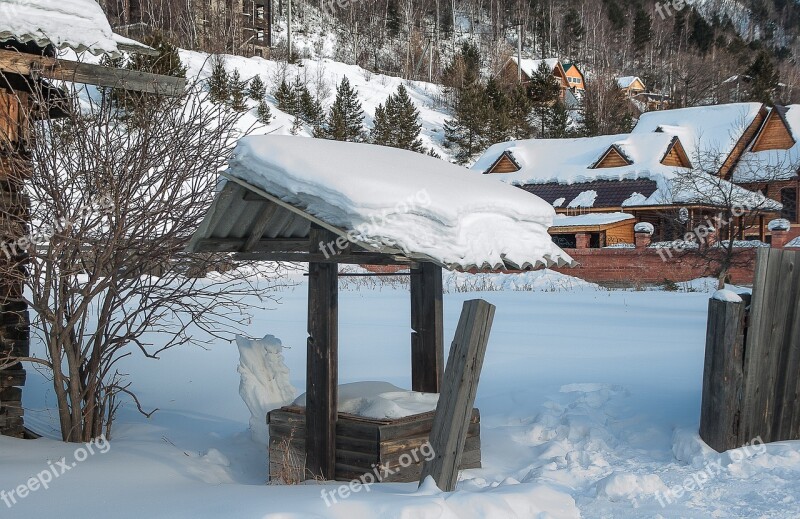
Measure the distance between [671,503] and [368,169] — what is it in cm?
301

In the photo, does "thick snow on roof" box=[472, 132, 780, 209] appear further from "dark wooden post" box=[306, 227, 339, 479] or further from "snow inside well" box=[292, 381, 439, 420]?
"dark wooden post" box=[306, 227, 339, 479]

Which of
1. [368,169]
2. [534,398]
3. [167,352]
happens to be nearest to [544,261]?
[368,169]

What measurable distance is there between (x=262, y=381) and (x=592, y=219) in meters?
26.2

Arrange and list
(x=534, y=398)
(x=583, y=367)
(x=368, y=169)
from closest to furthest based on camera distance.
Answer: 1. (x=368, y=169)
2. (x=534, y=398)
3. (x=583, y=367)

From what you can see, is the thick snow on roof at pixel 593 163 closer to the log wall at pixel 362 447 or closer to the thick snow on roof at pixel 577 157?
the thick snow on roof at pixel 577 157

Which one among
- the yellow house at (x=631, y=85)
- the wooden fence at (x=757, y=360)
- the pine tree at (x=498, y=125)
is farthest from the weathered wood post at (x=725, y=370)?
the yellow house at (x=631, y=85)

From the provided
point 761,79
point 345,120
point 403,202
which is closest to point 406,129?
point 345,120

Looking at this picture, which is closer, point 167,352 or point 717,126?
point 167,352

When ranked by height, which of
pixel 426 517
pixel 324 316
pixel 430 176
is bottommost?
pixel 426 517

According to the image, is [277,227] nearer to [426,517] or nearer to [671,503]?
[426,517]

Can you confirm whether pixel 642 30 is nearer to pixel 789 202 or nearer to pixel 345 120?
pixel 345 120

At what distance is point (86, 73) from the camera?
705 centimetres

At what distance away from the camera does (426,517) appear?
13.9ft

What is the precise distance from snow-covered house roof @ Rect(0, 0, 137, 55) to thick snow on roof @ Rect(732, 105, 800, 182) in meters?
31.9
